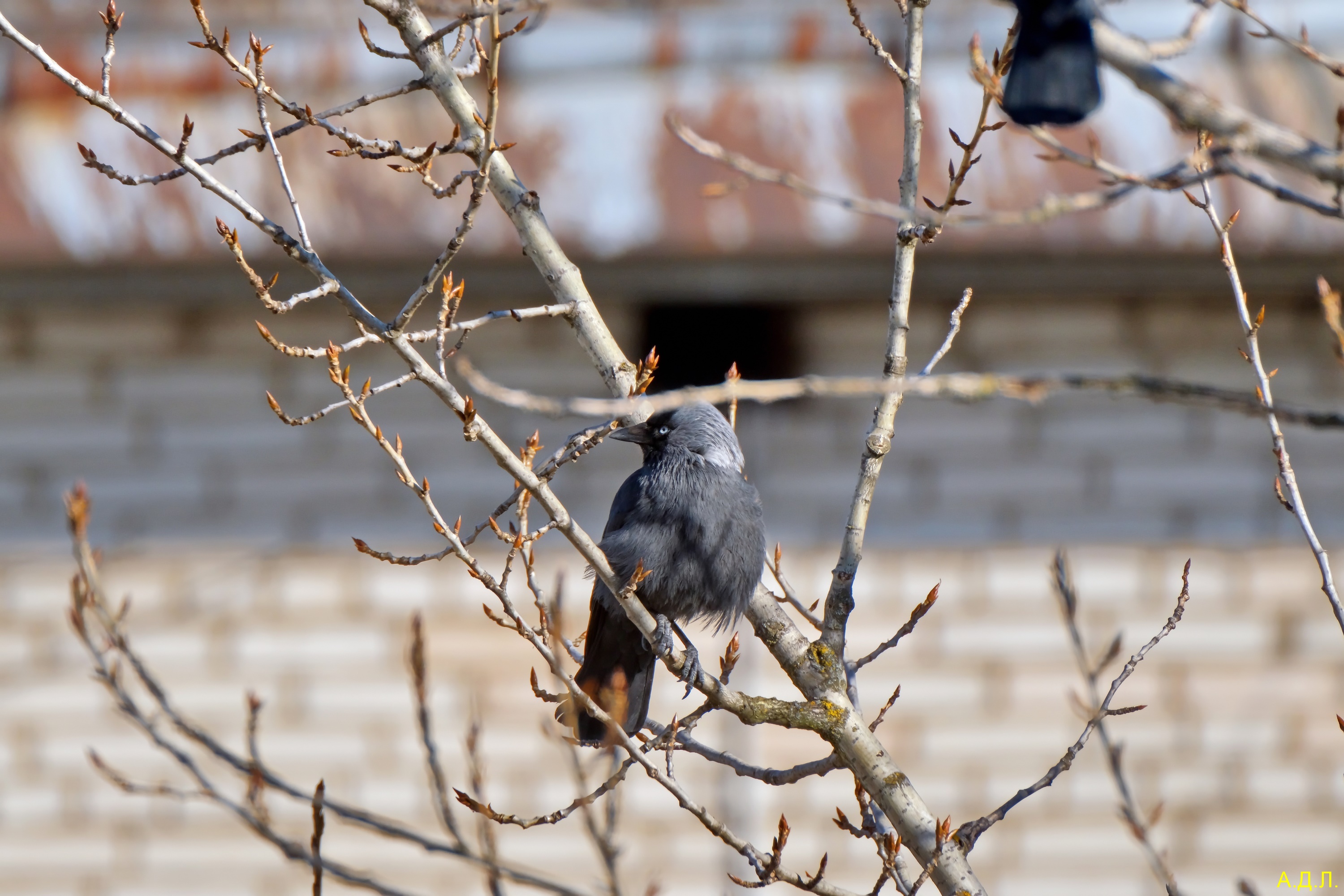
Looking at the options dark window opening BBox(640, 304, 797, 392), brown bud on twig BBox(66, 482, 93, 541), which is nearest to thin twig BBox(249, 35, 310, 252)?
brown bud on twig BBox(66, 482, 93, 541)

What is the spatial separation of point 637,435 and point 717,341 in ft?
5.88

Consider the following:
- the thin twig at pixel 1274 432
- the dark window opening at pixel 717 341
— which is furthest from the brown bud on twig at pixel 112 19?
the dark window opening at pixel 717 341

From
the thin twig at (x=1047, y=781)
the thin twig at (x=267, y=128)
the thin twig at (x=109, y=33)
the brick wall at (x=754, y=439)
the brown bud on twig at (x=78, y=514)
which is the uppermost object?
the brick wall at (x=754, y=439)

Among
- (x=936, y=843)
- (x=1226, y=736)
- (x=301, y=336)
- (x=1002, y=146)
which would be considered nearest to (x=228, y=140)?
(x=301, y=336)

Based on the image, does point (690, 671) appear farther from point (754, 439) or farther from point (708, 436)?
point (754, 439)

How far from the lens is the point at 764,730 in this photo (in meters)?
4.72

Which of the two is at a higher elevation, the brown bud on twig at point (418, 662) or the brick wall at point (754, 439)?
the brick wall at point (754, 439)

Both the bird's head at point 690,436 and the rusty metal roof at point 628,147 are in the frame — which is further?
the rusty metal roof at point 628,147

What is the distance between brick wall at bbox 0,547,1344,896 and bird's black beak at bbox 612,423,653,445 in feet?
6.38

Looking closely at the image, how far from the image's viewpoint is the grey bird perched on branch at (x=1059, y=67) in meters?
1.33

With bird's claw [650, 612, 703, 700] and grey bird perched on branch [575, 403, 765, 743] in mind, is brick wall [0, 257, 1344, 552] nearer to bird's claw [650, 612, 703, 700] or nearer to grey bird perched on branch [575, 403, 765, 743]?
grey bird perched on branch [575, 403, 765, 743]

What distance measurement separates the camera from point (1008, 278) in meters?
3.98

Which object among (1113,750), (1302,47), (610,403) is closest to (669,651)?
(1113,750)

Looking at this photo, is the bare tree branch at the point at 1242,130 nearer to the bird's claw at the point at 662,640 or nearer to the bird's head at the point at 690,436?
the bird's claw at the point at 662,640
